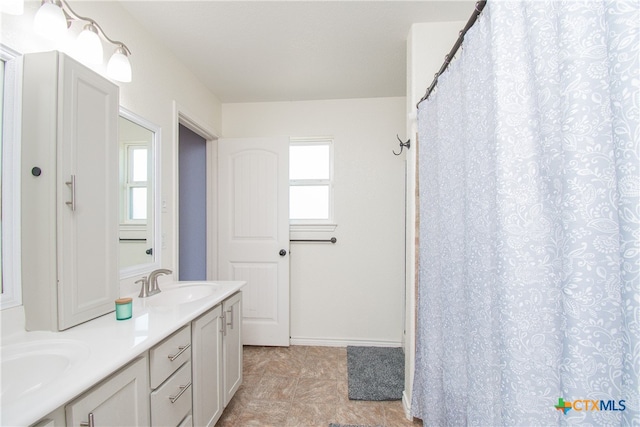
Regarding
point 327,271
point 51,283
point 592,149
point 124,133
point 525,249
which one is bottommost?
point 327,271

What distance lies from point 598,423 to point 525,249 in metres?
0.39

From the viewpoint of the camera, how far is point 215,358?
152cm

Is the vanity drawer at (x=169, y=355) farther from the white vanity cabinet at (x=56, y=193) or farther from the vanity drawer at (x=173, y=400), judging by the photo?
the white vanity cabinet at (x=56, y=193)

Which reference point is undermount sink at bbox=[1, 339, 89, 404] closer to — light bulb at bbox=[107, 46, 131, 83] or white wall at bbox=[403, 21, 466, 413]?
light bulb at bbox=[107, 46, 131, 83]

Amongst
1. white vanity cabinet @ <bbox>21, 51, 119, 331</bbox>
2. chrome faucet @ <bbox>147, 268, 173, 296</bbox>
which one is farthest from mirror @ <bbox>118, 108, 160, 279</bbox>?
white vanity cabinet @ <bbox>21, 51, 119, 331</bbox>

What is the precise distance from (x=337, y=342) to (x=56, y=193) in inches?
99.8

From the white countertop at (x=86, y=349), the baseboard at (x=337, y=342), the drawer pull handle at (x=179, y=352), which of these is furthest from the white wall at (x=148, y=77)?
the baseboard at (x=337, y=342)

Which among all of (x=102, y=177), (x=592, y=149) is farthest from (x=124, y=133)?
(x=592, y=149)

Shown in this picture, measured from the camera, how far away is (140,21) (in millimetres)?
1636

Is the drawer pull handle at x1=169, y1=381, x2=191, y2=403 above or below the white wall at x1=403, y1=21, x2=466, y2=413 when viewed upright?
below

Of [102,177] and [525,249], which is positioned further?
[102,177]

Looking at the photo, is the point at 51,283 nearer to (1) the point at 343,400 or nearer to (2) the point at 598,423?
(2) the point at 598,423

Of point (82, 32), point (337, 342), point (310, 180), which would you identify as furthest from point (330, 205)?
point (82, 32)

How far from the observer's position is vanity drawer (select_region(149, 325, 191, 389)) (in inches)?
40.9
